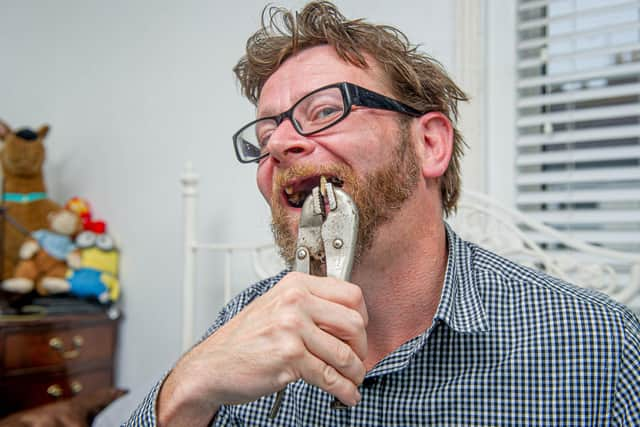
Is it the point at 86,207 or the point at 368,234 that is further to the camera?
the point at 86,207

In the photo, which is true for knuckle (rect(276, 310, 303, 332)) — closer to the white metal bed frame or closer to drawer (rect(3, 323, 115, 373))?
the white metal bed frame

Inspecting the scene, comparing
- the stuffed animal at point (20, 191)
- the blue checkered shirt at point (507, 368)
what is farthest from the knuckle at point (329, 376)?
the stuffed animal at point (20, 191)

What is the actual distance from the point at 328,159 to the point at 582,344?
0.44 m

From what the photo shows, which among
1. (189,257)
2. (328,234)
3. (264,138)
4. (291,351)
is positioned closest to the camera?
(291,351)

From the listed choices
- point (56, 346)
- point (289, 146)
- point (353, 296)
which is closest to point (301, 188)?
point (289, 146)

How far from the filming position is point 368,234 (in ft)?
2.91

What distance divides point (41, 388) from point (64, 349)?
0.15m

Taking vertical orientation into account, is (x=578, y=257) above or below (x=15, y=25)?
below

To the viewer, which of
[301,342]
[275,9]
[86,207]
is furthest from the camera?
[86,207]

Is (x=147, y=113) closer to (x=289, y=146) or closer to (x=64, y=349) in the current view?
(x=64, y=349)

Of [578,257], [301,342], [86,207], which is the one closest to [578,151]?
[578,257]

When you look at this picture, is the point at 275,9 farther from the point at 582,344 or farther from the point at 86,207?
the point at 86,207

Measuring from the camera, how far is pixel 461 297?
893 mm

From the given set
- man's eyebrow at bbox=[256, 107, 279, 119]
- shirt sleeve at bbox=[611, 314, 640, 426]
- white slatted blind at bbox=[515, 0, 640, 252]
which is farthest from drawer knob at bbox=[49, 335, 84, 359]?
shirt sleeve at bbox=[611, 314, 640, 426]
